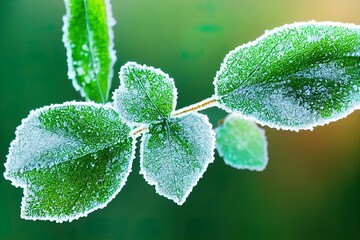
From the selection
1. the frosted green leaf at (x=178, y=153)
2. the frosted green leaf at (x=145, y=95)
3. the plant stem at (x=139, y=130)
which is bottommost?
the frosted green leaf at (x=178, y=153)

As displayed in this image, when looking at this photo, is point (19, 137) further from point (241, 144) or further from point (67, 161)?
point (241, 144)

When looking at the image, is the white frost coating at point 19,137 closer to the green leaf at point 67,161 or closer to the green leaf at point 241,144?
the green leaf at point 67,161

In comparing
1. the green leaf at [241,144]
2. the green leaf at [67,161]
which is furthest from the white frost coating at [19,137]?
the green leaf at [241,144]

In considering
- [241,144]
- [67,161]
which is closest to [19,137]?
[67,161]

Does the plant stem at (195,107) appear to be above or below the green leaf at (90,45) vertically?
below

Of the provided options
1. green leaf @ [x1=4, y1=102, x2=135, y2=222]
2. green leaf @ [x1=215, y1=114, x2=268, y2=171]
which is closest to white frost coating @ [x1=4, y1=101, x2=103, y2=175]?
green leaf @ [x1=4, y1=102, x2=135, y2=222]

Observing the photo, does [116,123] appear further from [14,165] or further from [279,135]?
[279,135]
